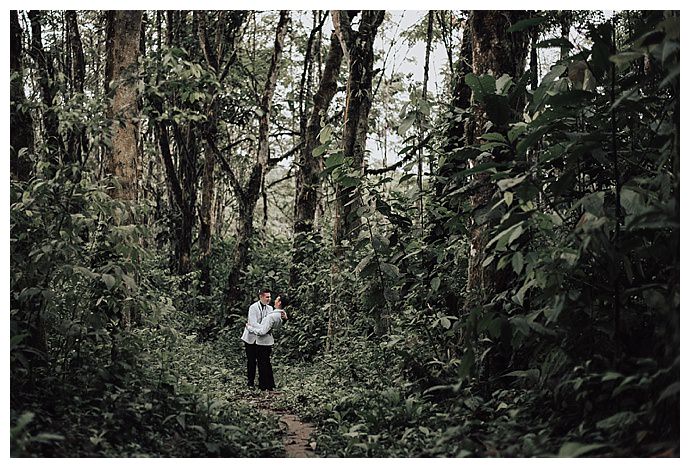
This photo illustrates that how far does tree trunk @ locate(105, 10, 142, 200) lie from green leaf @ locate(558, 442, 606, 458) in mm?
4508

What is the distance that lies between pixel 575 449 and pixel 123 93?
5.05m

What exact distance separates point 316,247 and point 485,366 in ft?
18.5

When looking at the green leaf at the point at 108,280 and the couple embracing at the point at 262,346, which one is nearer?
the green leaf at the point at 108,280

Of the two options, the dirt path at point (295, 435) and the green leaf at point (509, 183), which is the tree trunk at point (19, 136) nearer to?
the dirt path at point (295, 435)

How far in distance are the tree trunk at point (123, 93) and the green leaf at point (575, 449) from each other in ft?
14.8

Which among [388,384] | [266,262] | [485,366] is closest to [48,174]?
[388,384]

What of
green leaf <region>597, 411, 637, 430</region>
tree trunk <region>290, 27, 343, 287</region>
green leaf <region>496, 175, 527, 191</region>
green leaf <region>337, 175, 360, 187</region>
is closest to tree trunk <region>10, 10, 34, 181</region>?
green leaf <region>337, 175, 360, 187</region>

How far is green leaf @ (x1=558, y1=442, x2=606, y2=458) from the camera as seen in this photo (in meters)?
3.47

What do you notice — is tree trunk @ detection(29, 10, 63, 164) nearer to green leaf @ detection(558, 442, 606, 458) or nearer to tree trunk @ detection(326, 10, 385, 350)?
tree trunk @ detection(326, 10, 385, 350)

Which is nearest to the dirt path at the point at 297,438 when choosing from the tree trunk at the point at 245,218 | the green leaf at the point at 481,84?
the green leaf at the point at 481,84

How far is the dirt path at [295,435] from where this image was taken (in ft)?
15.9

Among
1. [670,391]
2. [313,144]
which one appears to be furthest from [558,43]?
[313,144]

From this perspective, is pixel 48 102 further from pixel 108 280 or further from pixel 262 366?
pixel 262 366

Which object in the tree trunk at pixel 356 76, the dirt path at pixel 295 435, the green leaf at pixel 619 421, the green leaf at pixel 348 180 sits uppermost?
the tree trunk at pixel 356 76
